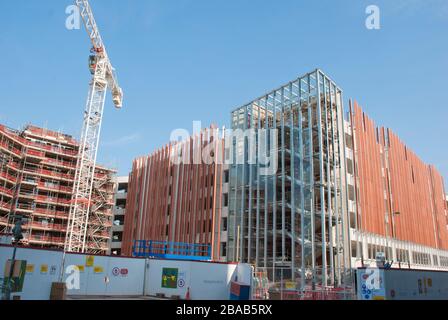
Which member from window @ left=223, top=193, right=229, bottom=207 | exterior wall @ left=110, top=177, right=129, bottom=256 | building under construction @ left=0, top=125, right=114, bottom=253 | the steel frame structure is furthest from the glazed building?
exterior wall @ left=110, top=177, right=129, bottom=256

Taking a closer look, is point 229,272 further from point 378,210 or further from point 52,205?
point 52,205

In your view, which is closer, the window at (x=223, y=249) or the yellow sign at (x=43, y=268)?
the yellow sign at (x=43, y=268)

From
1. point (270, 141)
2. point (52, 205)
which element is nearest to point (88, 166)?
point (52, 205)

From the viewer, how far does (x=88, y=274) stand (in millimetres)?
27609

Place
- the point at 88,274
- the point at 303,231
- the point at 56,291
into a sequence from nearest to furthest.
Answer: the point at 56,291 < the point at 88,274 < the point at 303,231

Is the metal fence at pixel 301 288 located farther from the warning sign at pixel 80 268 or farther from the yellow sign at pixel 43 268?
the yellow sign at pixel 43 268

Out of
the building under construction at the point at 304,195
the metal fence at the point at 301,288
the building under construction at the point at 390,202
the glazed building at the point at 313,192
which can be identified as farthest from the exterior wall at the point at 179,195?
the building under construction at the point at 390,202

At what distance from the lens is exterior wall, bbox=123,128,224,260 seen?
5525cm

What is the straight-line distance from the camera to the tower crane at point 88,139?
200 feet

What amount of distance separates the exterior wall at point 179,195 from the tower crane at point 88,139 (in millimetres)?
10448

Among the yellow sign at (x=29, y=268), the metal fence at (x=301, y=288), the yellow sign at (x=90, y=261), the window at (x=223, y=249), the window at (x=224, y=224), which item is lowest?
the metal fence at (x=301, y=288)

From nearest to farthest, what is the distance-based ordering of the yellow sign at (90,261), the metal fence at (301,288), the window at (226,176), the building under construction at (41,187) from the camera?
the yellow sign at (90,261), the metal fence at (301,288), the window at (226,176), the building under construction at (41,187)

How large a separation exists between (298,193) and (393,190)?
735 inches
